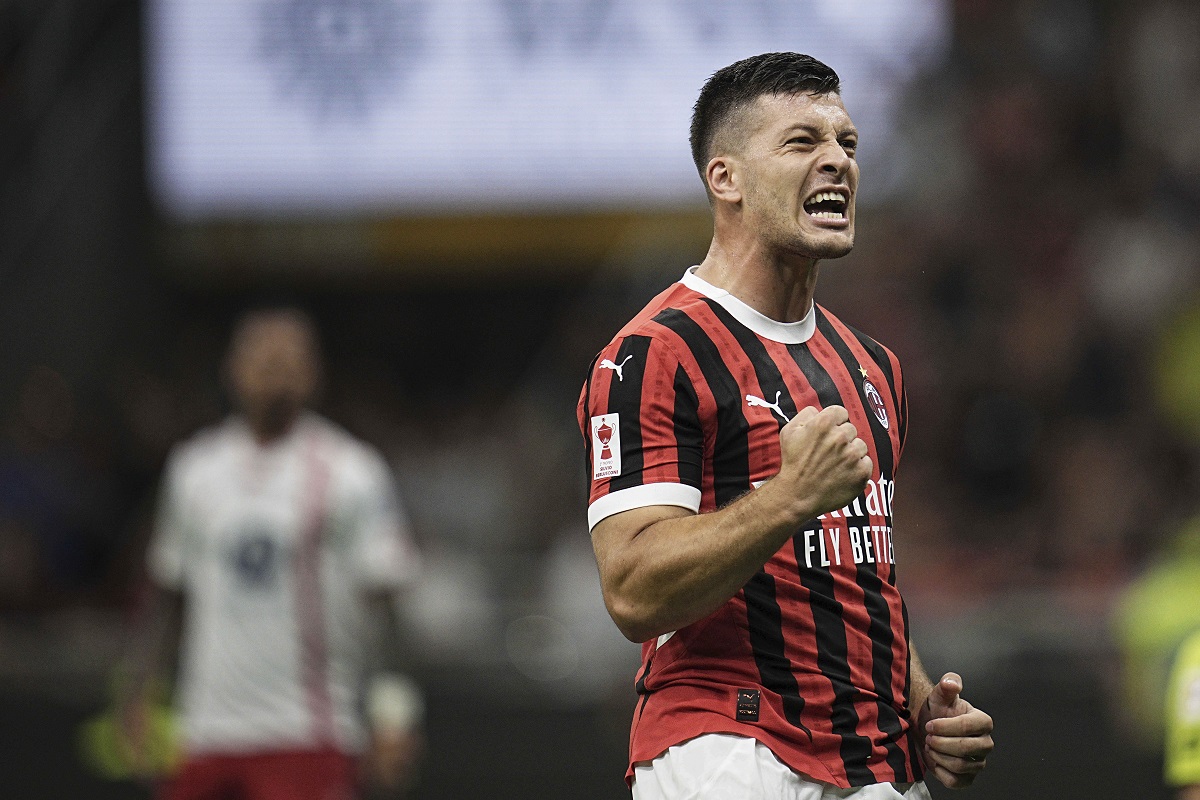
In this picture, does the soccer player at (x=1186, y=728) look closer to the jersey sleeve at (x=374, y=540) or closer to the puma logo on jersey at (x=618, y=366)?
the puma logo on jersey at (x=618, y=366)

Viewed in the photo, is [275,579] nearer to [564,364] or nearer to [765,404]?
[765,404]

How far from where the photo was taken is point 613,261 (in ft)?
39.2

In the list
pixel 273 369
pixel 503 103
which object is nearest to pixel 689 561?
pixel 273 369

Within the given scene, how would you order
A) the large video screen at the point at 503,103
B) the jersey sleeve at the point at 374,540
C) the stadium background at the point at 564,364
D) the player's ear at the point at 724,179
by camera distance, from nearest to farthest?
the player's ear at the point at 724,179 → the jersey sleeve at the point at 374,540 → the stadium background at the point at 564,364 → the large video screen at the point at 503,103

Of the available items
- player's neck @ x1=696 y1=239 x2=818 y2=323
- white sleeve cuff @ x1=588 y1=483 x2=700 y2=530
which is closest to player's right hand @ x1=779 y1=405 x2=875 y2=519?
white sleeve cuff @ x1=588 y1=483 x2=700 y2=530

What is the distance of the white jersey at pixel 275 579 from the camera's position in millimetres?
6035

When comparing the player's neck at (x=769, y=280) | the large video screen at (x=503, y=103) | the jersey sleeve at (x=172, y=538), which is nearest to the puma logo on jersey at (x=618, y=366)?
the player's neck at (x=769, y=280)

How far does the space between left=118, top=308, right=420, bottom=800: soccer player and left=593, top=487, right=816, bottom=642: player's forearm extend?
3311 millimetres

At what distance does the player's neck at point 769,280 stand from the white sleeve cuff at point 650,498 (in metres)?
0.47

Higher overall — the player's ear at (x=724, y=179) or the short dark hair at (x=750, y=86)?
the short dark hair at (x=750, y=86)

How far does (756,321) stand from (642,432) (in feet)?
1.27

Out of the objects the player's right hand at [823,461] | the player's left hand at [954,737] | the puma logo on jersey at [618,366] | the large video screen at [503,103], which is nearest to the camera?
the player's right hand at [823,461]

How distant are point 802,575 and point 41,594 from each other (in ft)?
23.4

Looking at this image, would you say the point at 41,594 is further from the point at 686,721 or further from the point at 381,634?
the point at 686,721
